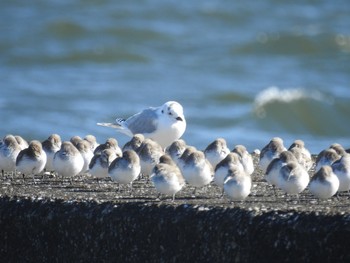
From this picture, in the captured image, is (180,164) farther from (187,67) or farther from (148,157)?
(187,67)

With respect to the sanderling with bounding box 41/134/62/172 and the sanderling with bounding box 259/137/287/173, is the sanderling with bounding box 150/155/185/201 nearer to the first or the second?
the sanderling with bounding box 259/137/287/173

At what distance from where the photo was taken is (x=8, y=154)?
12297 mm

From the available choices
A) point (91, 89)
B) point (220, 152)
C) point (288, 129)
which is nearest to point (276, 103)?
point (288, 129)

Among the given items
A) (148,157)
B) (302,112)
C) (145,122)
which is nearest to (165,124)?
(145,122)

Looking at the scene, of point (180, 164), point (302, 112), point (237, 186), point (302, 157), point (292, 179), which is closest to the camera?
point (237, 186)

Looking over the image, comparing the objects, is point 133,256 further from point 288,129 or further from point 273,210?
point 288,129

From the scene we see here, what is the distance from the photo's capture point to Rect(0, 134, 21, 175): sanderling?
12.3 m

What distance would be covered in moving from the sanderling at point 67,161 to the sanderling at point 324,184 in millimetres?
2869

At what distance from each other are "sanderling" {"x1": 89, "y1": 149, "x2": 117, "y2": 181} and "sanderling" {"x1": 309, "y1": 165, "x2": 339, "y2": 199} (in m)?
2.52

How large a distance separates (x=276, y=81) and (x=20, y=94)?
9163mm

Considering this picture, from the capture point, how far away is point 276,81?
1455 inches

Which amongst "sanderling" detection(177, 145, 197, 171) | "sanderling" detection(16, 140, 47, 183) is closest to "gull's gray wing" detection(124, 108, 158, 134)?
"sanderling" detection(177, 145, 197, 171)

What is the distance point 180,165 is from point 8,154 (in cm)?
206

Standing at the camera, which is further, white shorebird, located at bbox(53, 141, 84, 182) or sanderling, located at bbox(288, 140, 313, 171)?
sanderling, located at bbox(288, 140, 313, 171)
